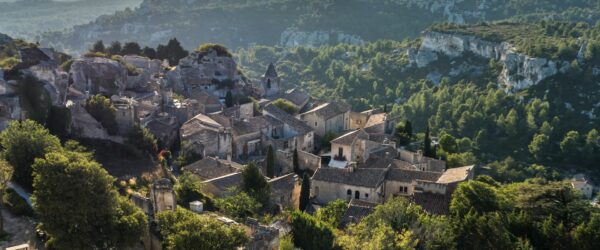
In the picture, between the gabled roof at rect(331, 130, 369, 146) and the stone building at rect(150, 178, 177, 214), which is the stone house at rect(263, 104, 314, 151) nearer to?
the gabled roof at rect(331, 130, 369, 146)

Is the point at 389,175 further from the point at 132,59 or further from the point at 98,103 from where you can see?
the point at 132,59

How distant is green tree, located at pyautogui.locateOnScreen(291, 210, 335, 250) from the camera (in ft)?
98.8

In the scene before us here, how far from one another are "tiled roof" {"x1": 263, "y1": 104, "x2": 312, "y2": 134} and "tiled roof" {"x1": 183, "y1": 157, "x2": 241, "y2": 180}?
10585 mm

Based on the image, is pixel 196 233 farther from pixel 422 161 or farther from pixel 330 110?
pixel 330 110

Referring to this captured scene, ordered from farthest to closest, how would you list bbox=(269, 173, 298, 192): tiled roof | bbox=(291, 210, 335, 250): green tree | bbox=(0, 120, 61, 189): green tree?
bbox=(269, 173, 298, 192): tiled roof, bbox=(0, 120, 61, 189): green tree, bbox=(291, 210, 335, 250): green tree

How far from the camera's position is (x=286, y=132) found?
52.2 meters

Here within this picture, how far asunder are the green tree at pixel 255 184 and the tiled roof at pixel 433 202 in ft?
29.9

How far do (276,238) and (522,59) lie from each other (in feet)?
281

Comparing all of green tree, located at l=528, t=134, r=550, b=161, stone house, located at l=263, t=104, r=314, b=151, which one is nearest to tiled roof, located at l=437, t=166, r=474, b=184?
stone house, located at l=263, t=104, r=314, b=151

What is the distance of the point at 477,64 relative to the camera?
117 metres

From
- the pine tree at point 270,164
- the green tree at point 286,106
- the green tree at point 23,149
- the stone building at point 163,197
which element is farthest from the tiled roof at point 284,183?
the green tree at point 286,106

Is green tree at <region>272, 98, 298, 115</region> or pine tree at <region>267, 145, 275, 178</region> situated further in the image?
green tree at <region>272, 98, 298, 115</region>

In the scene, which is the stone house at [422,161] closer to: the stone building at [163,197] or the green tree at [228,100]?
the green tree at [228,100]

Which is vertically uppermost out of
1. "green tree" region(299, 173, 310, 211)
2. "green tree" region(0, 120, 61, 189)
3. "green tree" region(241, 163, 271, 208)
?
"green tree" region(0, 120, 61, 189)
